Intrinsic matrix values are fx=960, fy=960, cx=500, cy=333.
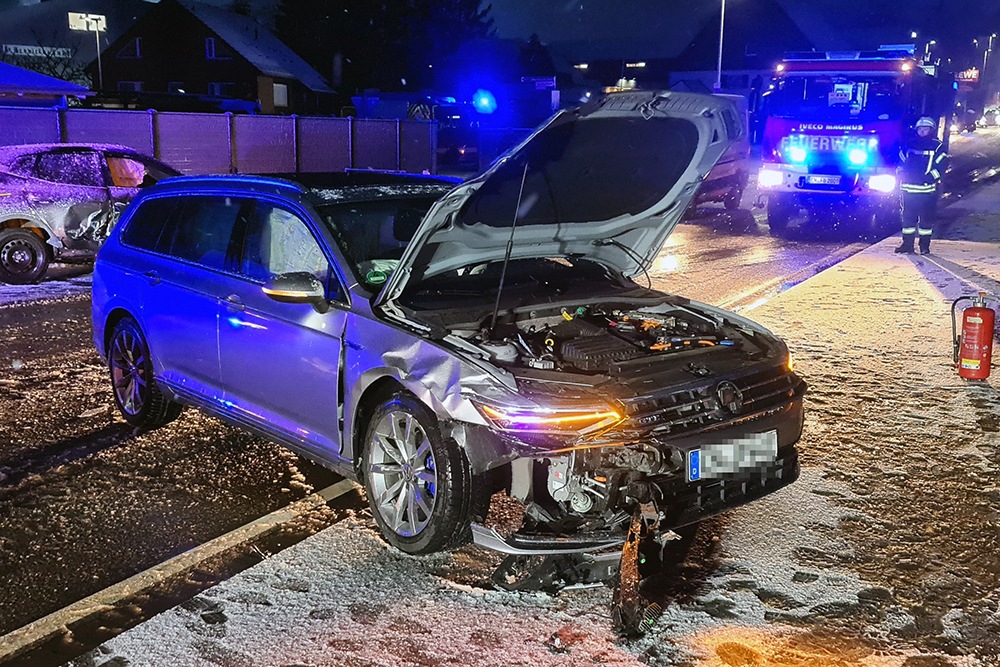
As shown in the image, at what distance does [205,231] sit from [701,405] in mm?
3081

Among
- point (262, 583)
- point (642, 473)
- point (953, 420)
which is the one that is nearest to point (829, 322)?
point (953, 420)

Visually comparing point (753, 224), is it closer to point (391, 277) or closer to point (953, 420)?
point (953, 420)

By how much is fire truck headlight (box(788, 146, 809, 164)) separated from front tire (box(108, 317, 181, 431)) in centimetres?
1418

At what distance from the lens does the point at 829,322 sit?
9.57 metres

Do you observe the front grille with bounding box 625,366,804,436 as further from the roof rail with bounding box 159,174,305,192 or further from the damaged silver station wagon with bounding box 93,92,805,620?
the roof rail with bounding box 159,174,305,192

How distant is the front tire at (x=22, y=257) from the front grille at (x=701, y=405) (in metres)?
10.4

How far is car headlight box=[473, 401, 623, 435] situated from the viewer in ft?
12.3

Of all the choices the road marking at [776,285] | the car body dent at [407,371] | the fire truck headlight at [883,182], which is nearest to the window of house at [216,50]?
the fire truck headlight at [883,182]

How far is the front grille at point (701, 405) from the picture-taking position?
3867mm

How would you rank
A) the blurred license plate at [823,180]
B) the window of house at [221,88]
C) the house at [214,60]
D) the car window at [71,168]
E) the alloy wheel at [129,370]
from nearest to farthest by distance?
the alloy wheel at [129,370] < the car window at [71,168] < the blurred license plate at [823,180] < the house at [214,60] < the window of house at [221,88]

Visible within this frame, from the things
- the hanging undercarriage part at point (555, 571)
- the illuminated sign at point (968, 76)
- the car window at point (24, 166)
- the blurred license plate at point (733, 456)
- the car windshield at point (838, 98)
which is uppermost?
the illuminated sign at point (968, 76)

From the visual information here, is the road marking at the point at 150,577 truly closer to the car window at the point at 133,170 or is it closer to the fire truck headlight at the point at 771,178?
the car window at the point at 133,170

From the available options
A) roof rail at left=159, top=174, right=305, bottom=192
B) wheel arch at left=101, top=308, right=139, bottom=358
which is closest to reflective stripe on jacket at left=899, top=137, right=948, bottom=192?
roof rail at left=159, top=174, right=305, bottom=192

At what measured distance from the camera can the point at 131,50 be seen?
5303cm
